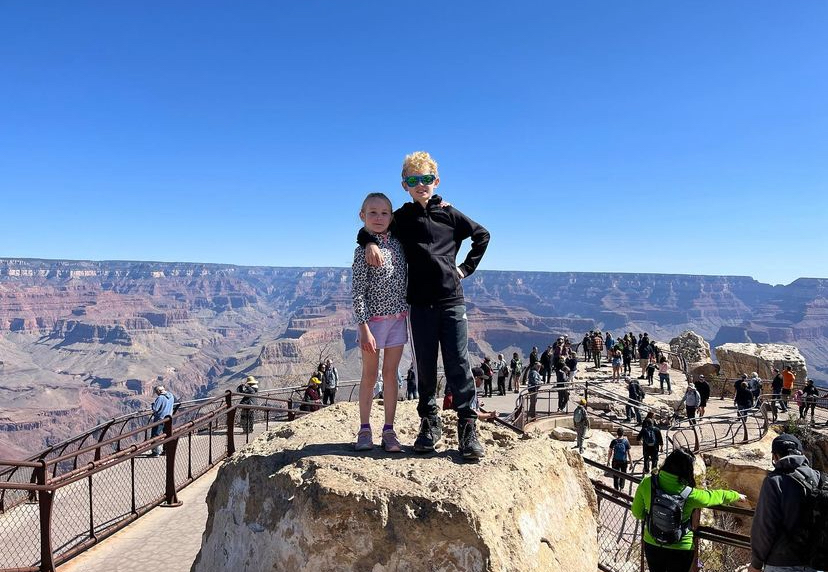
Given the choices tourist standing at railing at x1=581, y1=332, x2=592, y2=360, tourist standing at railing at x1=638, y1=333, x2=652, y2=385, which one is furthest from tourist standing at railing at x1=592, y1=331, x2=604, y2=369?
tourist standing at railing at x1=638, y1=333, x2=652, y2=385

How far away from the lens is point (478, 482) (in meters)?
3.08

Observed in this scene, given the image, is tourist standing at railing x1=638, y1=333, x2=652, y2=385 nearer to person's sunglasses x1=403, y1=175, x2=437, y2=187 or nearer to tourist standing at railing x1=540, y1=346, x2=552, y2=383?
tourist standing at railing x1=540, y1=346, x2=552, y2=383

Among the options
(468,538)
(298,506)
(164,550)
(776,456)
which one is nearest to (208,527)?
(298,506)

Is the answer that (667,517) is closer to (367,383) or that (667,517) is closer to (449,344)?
(449,344)

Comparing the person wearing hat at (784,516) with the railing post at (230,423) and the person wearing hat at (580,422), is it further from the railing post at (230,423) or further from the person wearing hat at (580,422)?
the person wearing hat at (580,422)

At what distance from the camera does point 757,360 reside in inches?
997

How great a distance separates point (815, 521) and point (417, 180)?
11.4 ft

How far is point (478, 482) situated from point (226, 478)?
183 centimetres

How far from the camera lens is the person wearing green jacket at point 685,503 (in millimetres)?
3730

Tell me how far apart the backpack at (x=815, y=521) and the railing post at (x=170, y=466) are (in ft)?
23.0

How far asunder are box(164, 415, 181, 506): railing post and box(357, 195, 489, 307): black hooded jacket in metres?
5.31

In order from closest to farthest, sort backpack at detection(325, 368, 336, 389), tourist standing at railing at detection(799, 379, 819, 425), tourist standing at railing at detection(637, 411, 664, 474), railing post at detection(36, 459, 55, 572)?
railing post at detection(36, 459, 55, 572) < tourist standing at railing at detection(637, 411, 664, 474) < backpack at detection(325, 368, 336, 389) < tourist standing at railing at detection(799, 379, 819, 425)

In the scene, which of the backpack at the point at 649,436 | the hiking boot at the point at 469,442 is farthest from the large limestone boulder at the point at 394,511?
the backpack at the point at 649,436

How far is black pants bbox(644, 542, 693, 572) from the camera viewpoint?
375cm
